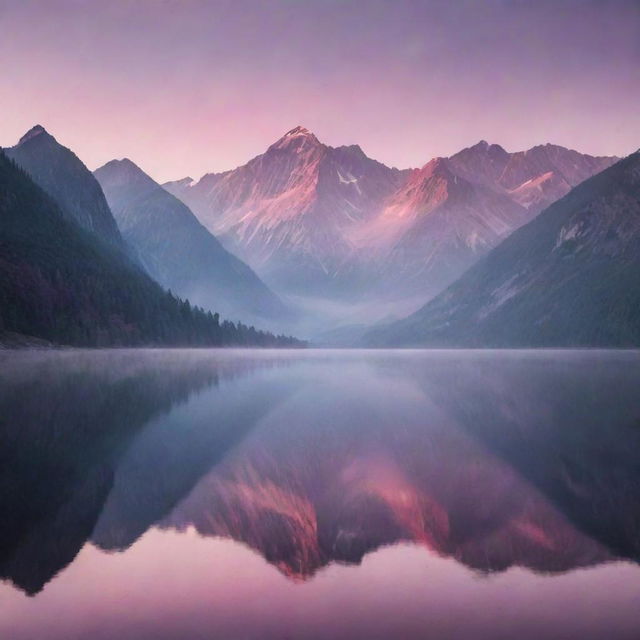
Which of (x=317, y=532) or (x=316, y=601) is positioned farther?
(x=317, y=532)

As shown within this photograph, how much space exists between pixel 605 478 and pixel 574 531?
640 centimetres

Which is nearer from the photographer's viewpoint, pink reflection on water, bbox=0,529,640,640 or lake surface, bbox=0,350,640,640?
pink reflection on water, bbox=0,529,640,640

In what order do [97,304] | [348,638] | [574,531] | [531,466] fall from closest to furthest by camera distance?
1. [348,638]
2. [574,531]
3. [531,466]
4. [97,304]

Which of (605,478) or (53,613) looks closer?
(53,613)

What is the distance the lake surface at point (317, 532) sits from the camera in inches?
450

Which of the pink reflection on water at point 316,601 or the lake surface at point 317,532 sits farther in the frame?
the lake surface at point 317,532

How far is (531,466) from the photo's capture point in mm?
23797

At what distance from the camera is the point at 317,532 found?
1590cm

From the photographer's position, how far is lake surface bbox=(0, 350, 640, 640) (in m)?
11.4

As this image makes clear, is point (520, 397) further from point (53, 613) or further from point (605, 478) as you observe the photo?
point (53, 613)

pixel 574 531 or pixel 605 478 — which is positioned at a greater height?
pixel 605 478

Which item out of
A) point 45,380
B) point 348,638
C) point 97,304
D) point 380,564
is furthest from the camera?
point 97,304

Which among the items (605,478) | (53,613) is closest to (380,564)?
(53,613)

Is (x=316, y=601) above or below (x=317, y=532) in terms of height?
below
